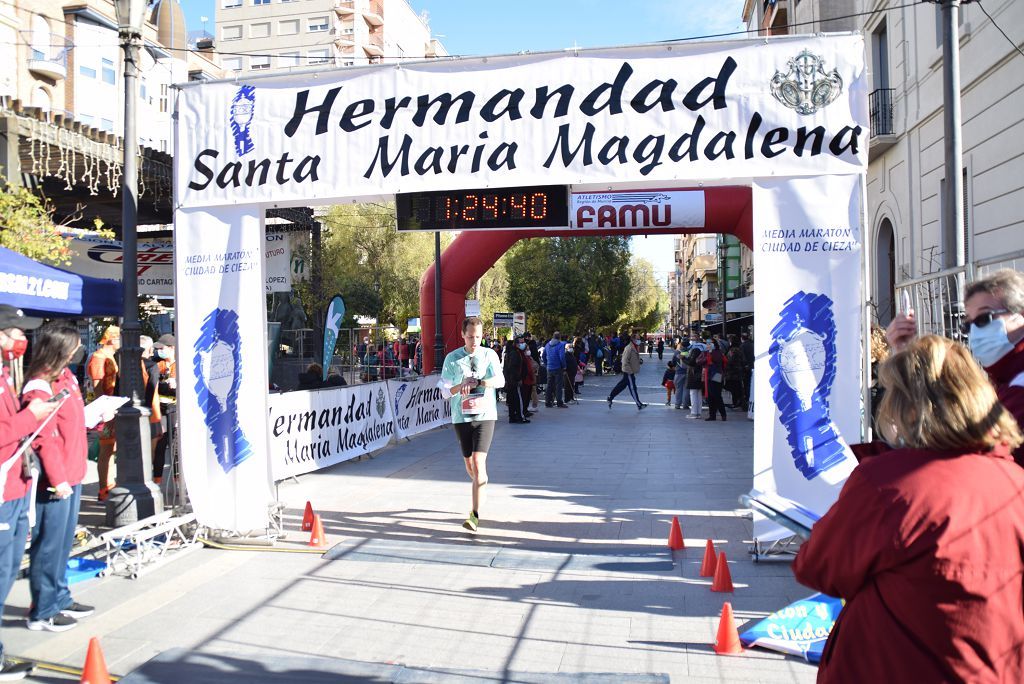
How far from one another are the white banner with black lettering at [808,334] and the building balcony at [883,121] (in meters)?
12.9

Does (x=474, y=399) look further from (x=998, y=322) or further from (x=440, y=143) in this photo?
(x=998, y=322)

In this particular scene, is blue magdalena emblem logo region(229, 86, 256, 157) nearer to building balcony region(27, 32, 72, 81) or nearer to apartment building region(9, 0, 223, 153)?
apartment building region(9, 0, 223, 153)

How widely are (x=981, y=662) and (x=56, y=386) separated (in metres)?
5.11

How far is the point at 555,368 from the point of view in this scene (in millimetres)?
21172

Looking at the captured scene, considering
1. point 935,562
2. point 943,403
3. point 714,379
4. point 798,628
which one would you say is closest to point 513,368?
point 714,379

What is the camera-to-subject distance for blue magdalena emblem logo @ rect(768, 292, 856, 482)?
6242mm

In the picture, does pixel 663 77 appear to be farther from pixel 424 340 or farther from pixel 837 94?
pixel 424 340

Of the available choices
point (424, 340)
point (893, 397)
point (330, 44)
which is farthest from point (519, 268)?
point (893, 397)

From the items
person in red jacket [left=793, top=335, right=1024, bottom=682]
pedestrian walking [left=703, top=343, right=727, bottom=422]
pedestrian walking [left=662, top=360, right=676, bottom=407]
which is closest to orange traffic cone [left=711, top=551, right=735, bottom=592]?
person in red jacket [left=793, top=335, right=1024, bottom=682]

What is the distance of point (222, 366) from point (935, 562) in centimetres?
634

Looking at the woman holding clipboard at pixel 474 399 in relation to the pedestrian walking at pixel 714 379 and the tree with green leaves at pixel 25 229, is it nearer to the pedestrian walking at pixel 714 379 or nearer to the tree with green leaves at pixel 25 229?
the tree with green leaves at pixel 25 229

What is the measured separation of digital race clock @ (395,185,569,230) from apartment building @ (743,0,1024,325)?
12.5ft

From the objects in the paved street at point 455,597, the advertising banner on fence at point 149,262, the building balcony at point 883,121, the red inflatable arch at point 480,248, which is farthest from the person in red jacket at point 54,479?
the building balcony at point 883,121

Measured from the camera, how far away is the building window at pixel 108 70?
125ft
